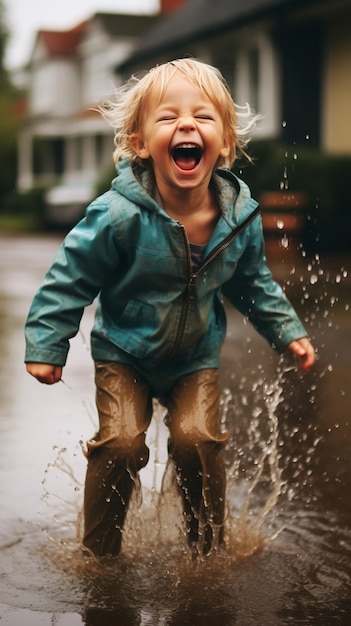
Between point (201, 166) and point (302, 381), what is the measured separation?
330 cm

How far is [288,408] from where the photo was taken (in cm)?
A: 557

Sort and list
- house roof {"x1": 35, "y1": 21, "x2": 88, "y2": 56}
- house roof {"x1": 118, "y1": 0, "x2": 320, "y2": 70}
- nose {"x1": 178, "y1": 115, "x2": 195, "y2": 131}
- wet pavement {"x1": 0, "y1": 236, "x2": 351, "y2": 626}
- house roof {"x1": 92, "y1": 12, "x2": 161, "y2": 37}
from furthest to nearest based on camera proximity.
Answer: house roof {"x1": 35, "y1": 21, "x2": 88, "y2": 56}
house roof {"x1": 92, "y1": 12, "x2": 161, "y2": 37}
house roof {"x1": 118, "y1": 0, "x2": 320, "y2": 70}
nose {"x1": 178, "y1": 115, "x2": 195, "y2": 131}
wet pavement {"x1": 0, "y1": 236, "x2": 351, "y2": 626}

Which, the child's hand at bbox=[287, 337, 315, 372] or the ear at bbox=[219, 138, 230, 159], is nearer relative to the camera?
the ear at bbox=[219, 138, 230, 159]

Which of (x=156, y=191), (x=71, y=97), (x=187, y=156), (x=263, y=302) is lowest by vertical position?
(x=71, y=97)

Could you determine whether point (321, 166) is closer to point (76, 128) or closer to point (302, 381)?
point (302, 381)

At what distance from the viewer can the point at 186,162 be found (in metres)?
3.21

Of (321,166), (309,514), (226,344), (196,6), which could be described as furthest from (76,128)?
A: (309,514)

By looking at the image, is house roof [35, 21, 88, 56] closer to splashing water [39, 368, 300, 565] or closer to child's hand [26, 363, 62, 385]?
splashing water [39, 368, 300, 565]

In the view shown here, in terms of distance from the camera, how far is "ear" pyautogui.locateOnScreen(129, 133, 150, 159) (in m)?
3.30

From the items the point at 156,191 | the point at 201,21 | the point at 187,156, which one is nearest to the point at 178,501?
the point at 156,191

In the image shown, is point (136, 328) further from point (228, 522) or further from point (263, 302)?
point (228, 522)

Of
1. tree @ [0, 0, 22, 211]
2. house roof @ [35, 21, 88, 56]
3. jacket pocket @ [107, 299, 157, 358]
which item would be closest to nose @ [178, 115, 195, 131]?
jacket pocket @ [107, 299, 157, 358]

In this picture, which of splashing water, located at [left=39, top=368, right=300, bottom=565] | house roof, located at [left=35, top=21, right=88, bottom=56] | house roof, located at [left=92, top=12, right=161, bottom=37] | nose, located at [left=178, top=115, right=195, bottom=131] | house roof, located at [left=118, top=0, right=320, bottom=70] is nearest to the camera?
nose, located at [left=178, top=115, right=195, bottom=131]

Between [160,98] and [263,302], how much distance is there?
773 millimetres
